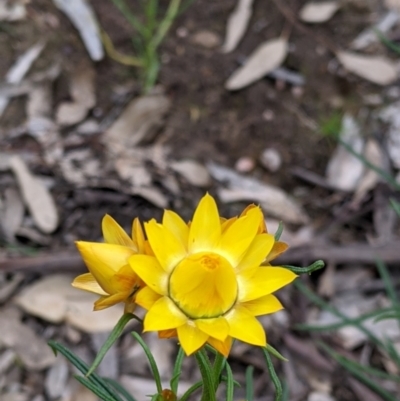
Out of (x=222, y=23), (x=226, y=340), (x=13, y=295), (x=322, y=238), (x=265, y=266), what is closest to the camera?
(x=226, y=340)

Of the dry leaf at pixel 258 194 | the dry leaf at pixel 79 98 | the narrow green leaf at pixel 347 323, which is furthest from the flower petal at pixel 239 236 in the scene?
the dry leaf at pixel 79 98

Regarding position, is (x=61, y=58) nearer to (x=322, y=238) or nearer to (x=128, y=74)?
(x=128, y=74)

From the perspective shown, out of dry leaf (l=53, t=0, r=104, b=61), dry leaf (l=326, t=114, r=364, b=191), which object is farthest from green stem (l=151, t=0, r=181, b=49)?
dry leaf (l=326, t=114, r=364, b=191)

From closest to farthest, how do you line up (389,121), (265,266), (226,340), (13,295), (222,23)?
(226,340) < (265,266) < (13,295) < (389,121) < (222,23)

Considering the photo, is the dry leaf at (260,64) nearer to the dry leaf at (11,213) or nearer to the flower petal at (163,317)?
the dry leaf at (11,213)

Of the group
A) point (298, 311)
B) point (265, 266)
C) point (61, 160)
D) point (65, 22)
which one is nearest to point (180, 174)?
point (61, 160)

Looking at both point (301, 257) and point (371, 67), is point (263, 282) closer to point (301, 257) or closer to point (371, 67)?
point (301, 257)
